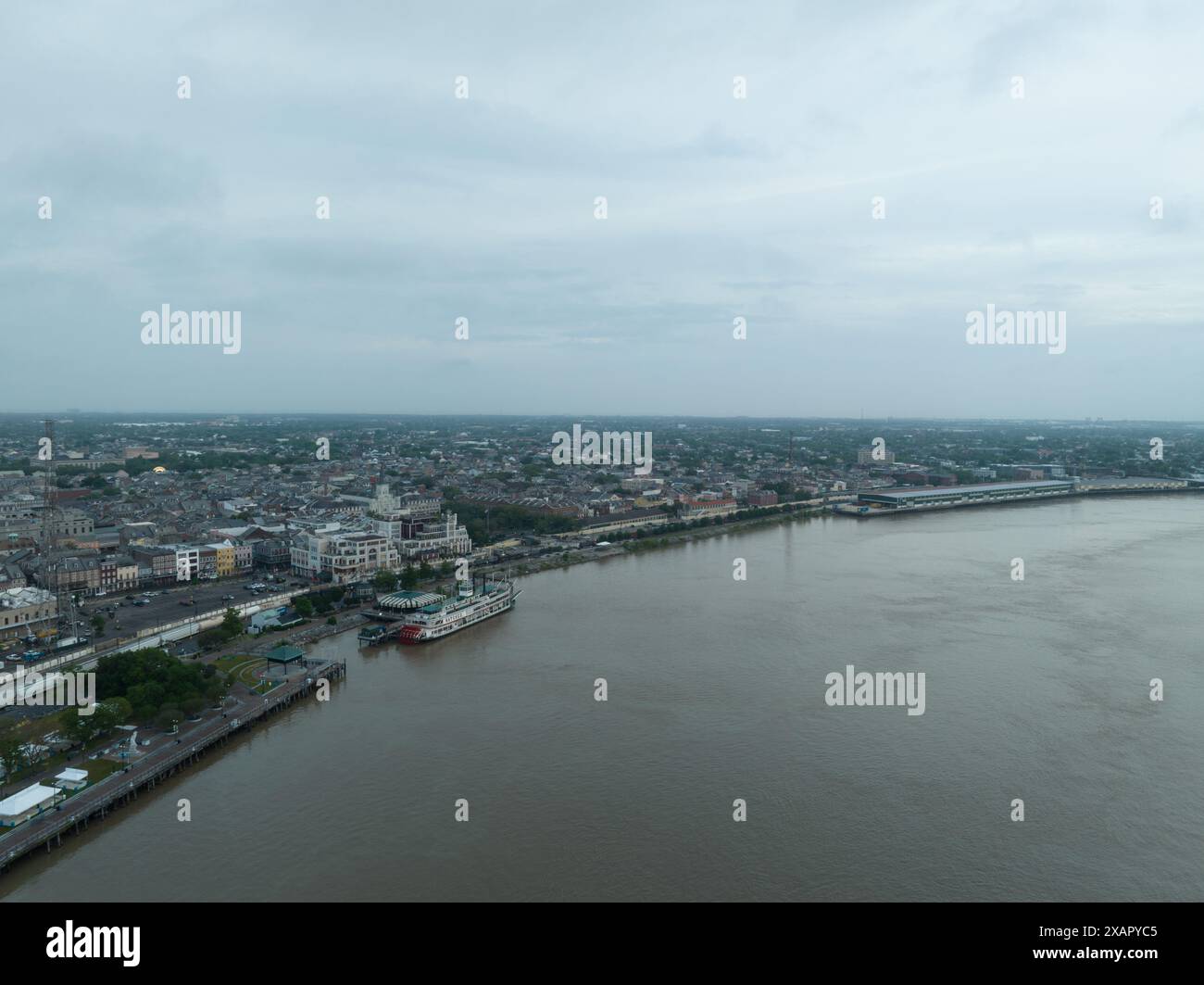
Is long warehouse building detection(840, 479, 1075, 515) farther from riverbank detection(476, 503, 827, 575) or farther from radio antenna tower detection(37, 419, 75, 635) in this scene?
radio antenna tower detection(37, 419, 75, 635)

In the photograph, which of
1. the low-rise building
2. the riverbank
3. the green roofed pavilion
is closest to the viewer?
the green roofed pavilion

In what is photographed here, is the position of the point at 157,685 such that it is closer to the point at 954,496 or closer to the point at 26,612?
the point at 26,612

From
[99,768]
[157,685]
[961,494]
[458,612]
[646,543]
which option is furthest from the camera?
[961,494]

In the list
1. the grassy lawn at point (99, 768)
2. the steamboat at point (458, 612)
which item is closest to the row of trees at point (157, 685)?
the grassy lawn at point (99, 768)

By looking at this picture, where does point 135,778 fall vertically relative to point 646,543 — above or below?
below

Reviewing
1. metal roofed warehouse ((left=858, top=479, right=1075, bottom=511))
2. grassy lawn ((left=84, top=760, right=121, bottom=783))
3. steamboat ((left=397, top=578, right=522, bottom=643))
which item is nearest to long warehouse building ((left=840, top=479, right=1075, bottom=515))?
metal roofed warehouse ((left=858, top=479, right=1075, bottom=511))

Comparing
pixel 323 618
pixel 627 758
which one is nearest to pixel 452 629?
pixel 323 618

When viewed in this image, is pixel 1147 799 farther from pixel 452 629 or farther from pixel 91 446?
pixel 91 446

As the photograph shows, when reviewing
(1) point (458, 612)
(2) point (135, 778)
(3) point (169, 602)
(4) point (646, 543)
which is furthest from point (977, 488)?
(2) point (135, 778)
